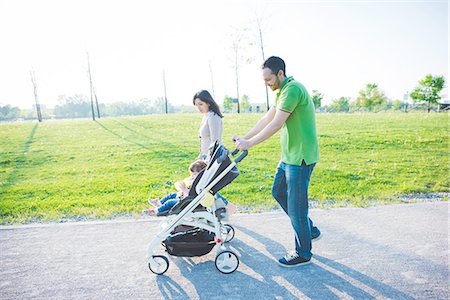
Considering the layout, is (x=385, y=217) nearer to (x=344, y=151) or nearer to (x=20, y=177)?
(x=344, y=151)

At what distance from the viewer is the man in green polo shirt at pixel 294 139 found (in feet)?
9.35

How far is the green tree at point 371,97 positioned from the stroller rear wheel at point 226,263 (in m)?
47.8

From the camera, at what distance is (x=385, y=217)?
4398mm

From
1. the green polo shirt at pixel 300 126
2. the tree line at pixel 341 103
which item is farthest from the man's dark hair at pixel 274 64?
the tree line at pixel 341 103

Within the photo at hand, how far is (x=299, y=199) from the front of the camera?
3.03 metres

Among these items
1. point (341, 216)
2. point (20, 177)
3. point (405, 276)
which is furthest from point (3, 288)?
point (20, 177)

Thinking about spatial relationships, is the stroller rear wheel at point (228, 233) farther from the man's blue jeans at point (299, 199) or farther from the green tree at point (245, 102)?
the green tree at point (245, 102)

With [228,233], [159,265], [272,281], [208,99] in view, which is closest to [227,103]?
[208,99]

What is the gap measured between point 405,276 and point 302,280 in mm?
971

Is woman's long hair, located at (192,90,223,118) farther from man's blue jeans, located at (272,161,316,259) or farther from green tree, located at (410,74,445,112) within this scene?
green tree, located at (410,74,445,112)

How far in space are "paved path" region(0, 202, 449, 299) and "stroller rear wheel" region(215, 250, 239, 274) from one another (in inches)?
2.9

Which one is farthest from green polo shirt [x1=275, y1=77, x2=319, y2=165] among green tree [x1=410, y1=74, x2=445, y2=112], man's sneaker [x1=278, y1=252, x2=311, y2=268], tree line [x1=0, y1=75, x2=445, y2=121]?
green tree [x1=410, y1=74, x2=445, y2=112]

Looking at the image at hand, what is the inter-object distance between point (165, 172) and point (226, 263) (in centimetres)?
459

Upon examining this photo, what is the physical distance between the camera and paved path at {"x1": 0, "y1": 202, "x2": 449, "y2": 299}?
9.16 feet
